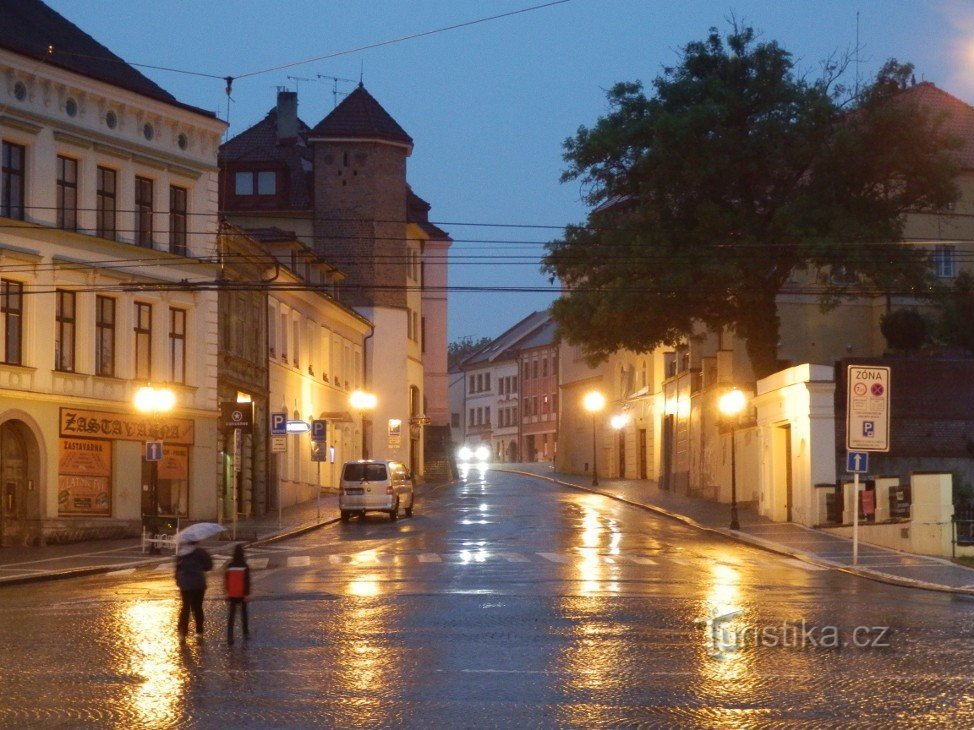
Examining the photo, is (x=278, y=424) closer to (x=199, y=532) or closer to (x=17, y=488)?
(x=17, y=488)

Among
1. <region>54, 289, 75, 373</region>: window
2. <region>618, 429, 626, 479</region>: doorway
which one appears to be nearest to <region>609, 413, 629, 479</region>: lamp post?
<region>618, 429, 626, 479</region>: doorway

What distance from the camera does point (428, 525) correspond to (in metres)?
42.0

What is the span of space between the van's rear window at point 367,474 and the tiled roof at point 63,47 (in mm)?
11099

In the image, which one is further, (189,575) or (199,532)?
(189,575)

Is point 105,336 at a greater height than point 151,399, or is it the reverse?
point 105,336

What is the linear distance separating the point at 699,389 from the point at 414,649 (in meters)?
45.0

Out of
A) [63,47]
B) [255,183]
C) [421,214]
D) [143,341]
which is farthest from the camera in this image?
[421,214]

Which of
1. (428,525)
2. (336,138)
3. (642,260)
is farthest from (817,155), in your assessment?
(336,138)

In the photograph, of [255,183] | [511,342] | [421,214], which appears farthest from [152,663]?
[511,342]

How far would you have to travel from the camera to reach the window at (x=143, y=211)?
133 feet

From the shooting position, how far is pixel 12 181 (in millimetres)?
36312

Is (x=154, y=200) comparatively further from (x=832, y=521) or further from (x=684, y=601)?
(x=684, y=601)

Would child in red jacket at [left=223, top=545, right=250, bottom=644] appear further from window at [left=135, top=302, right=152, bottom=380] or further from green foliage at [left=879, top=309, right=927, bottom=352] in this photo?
green foliage at [left=879, top=309, right=927, bottom=352]

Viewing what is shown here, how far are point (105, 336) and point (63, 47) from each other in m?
7.87
